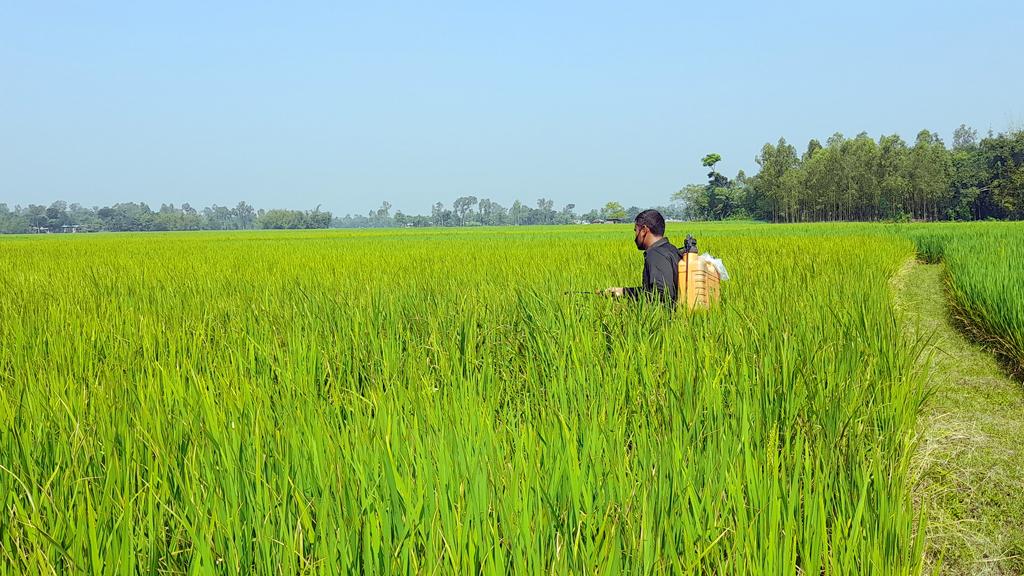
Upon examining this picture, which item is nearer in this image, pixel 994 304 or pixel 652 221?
pixel 652 221

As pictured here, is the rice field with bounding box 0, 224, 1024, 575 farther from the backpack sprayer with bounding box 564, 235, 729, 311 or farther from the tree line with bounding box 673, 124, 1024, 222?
the tree line with bounding box 673, 124, 1024, 222

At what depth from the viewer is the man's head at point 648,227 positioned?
4.42 m

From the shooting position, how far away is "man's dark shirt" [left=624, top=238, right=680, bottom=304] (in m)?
4.30

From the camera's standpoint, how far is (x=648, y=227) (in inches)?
174

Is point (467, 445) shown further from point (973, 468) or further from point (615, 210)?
point (615, 210)

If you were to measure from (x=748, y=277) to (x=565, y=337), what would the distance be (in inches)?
159

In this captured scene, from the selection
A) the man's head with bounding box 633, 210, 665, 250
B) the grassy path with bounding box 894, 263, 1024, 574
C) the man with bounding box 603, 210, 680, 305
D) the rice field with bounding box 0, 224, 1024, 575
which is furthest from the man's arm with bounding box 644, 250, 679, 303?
the grassy path with bounding box 894, 263, 1024, 574

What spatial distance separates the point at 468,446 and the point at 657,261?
294cm

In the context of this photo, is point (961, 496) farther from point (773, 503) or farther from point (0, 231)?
point (0, 231)

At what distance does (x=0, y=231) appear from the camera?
475 feet

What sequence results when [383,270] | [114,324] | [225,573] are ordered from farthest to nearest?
[383,270] < [114,324] < [225,573]

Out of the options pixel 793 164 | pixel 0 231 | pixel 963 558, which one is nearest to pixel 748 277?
pixel 963 558

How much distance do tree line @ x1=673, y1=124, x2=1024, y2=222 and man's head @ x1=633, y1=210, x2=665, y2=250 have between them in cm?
6417

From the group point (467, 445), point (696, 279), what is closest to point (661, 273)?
point (696, 279)
